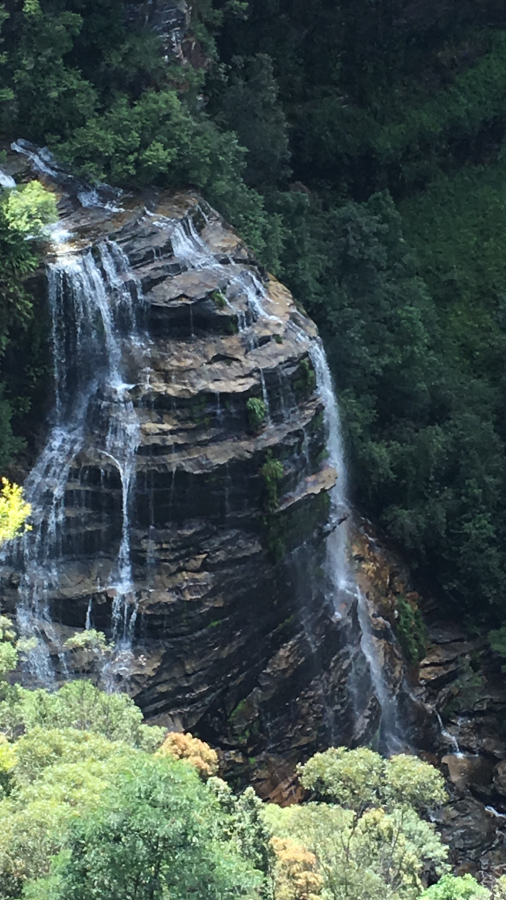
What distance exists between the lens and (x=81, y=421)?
1498 cm

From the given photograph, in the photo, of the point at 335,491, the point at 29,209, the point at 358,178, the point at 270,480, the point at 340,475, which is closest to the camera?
the point at 29,209

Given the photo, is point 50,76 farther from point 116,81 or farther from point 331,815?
point 331,815

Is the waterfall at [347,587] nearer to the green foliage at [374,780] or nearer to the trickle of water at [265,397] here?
the trickle of water at [265,397]

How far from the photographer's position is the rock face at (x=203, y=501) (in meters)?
14.4

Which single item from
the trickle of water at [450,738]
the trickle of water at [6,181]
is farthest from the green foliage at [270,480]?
the trickle of water at [450,738]

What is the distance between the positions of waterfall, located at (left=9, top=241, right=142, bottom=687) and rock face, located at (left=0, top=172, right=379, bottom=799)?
0.20 ft

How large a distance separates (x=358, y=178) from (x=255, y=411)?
12.9 m

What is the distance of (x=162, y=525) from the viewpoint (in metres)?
14.5

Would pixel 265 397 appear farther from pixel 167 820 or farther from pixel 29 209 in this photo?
pixel 167 820

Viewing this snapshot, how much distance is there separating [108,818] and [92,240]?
10456 millimetres

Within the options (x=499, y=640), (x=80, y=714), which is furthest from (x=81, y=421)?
(x=499, y=640)

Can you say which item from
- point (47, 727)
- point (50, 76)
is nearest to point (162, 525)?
point (47, 727)

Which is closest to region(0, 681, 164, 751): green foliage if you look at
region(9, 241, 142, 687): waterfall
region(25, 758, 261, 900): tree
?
region(9, 241, 142, 687): waterfall

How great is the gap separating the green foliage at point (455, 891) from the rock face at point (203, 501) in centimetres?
591
